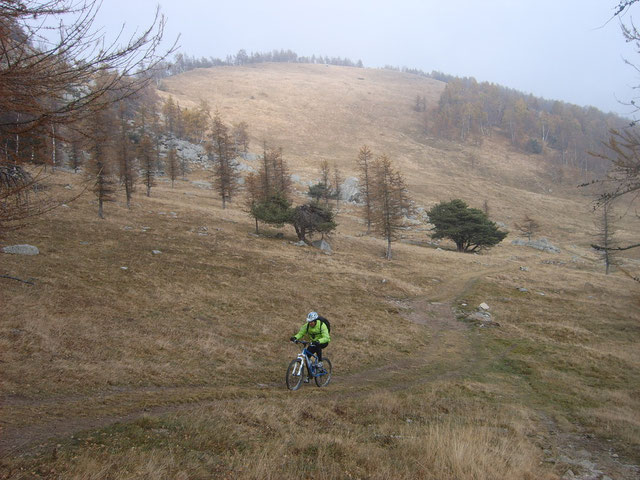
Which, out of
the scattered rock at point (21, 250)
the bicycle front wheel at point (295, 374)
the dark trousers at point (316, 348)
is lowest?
the bicycle front wheel at point (295, 374)

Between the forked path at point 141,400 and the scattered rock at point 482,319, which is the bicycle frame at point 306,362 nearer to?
the forked path at point 141,400

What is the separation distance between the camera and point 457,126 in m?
138

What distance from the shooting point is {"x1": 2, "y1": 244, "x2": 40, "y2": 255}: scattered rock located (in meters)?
19.4

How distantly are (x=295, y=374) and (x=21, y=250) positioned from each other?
60.0ft

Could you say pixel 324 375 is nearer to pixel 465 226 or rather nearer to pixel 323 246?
pixel 323 246

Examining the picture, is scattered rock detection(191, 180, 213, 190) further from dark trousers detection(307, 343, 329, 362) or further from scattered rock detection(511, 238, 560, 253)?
dark trousers detection(307, 343, 329, 362)

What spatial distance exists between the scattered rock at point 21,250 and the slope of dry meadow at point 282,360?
82cm

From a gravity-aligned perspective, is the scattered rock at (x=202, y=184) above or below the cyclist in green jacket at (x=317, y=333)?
above

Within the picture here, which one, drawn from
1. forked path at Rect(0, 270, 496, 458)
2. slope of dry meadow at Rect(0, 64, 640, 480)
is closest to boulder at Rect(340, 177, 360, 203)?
slope of dry meadow at Rect(0, 64, 640, 480)

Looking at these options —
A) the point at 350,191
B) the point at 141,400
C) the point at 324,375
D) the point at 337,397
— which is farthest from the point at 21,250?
the point at 350,191

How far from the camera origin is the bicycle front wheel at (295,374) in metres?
11.1

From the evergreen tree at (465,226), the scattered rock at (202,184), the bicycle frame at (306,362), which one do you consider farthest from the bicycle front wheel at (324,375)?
the scattered rock at (202,184)

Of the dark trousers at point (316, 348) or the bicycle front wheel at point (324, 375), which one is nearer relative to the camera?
the dark trousers at point (316, 348)

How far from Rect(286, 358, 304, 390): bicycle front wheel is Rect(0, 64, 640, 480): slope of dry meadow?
0.55m
